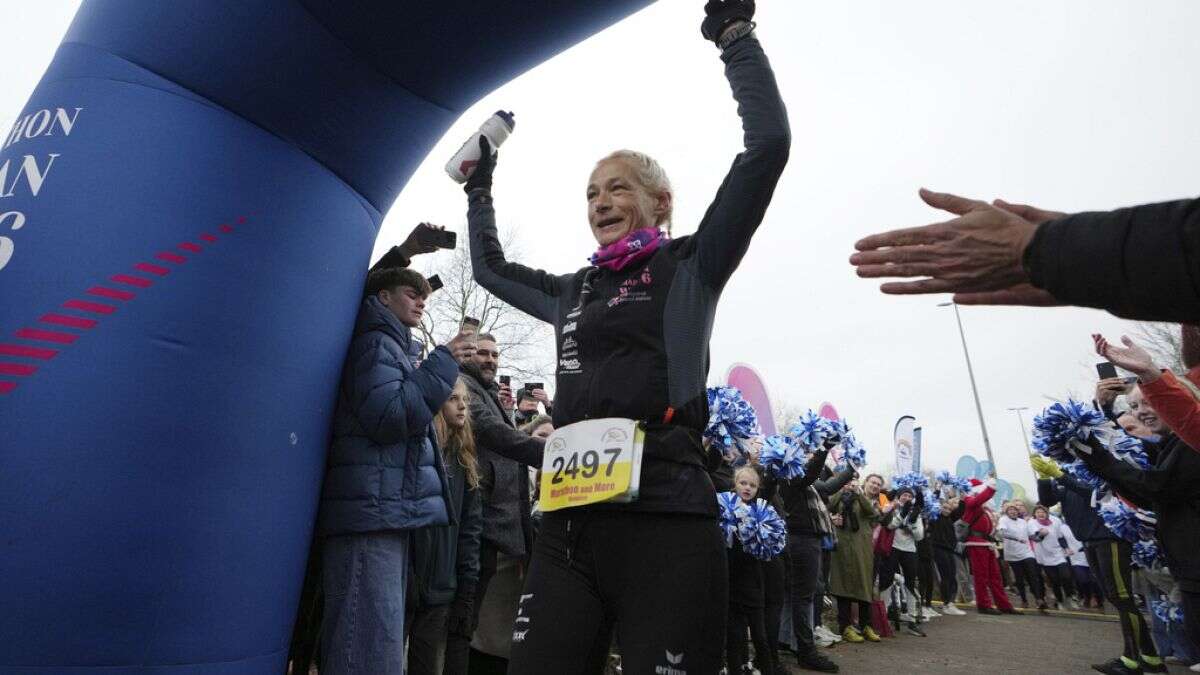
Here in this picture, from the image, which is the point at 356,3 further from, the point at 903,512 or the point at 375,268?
the point at 903,512

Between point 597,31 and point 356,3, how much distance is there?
879mm

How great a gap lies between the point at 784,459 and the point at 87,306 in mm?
5364

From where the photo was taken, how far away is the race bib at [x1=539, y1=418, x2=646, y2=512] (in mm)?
1821

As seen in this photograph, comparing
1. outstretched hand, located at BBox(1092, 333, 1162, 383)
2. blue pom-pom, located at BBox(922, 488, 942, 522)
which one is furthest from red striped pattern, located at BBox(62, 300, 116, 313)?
blue pom-pom, located at BBox(922, 488, 942, 522)

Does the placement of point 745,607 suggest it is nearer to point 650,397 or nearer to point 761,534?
point 761,534

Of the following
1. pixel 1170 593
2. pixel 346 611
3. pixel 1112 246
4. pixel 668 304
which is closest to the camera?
pixel 1112 246

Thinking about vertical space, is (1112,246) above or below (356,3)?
below

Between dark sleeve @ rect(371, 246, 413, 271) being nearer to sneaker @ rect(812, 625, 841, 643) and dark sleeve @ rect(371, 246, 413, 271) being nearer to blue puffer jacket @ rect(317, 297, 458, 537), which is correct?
blue puffer jacket @ rect(317, 297, 458, 537)

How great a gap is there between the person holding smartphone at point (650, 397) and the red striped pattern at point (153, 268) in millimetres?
1166

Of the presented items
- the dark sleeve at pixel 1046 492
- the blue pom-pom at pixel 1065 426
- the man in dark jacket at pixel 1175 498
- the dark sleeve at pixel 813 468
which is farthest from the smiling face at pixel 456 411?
the dark sleeve at pixel 1046 492

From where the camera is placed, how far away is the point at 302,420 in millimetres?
2330

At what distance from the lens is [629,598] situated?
179cm

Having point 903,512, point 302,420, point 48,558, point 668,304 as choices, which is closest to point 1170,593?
point 903,512

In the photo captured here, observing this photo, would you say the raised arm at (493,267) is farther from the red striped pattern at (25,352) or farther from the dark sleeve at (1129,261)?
the dark sleeve at (1129,261)
